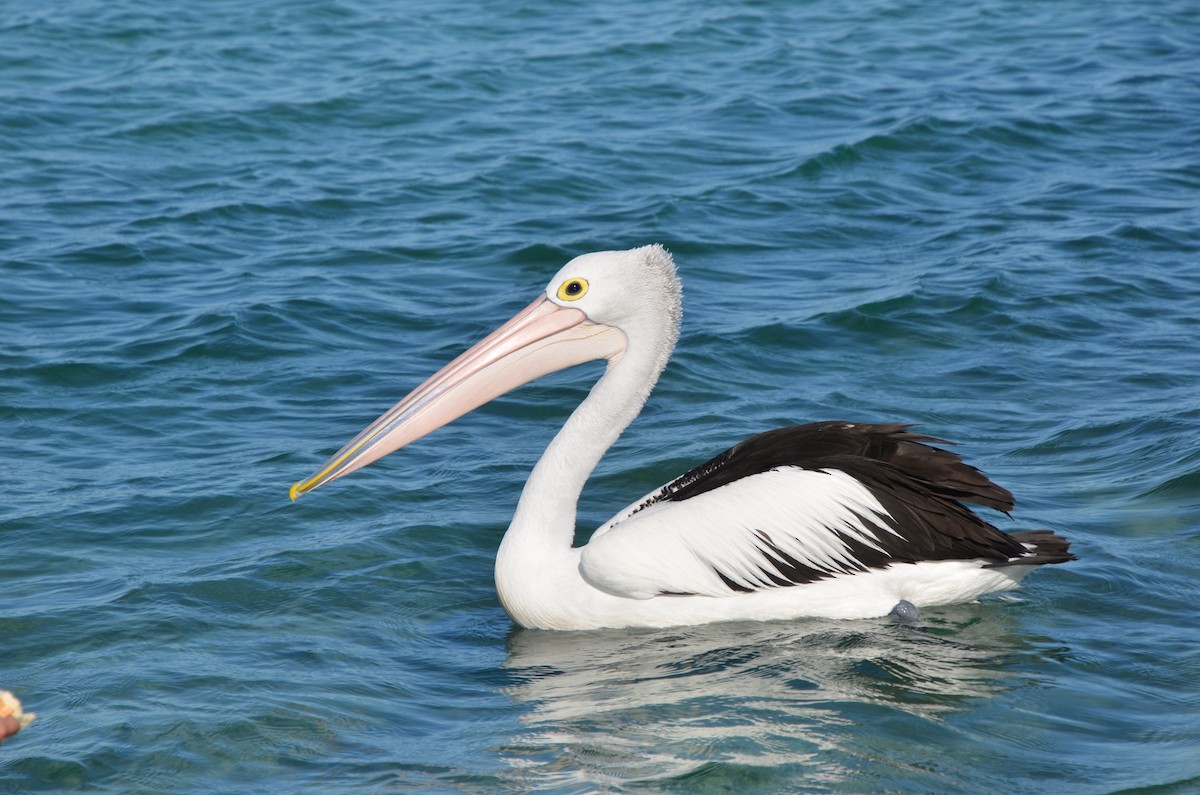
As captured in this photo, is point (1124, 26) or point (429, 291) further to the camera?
point (1124, 26)

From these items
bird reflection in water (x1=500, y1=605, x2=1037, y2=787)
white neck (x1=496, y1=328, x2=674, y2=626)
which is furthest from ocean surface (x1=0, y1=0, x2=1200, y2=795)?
white neck (x1=496, y1=328, x2=674, y2=626)

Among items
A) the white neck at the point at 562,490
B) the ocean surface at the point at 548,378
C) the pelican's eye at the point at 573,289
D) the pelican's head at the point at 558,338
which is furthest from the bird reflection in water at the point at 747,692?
the pelican's eye at the point at 573,289

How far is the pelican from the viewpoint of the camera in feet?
15.7

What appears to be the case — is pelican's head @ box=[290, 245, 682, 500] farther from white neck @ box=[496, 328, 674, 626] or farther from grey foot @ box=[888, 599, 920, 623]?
grey foot @ box=[888, 599, 920, 623]

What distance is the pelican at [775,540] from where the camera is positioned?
4.77 meters

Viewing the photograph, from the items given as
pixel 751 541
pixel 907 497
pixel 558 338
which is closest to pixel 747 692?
pixel 751 541

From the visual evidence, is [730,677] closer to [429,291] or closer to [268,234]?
[429,291]

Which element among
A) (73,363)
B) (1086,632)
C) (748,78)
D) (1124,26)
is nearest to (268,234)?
(73,363)

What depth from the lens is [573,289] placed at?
5172 mm

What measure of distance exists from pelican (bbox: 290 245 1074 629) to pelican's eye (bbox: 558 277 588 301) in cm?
47

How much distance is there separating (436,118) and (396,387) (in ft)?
14.4

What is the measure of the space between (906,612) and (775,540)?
0.45 meters

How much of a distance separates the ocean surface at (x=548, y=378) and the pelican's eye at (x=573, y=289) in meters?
1.01

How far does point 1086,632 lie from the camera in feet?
15.8
